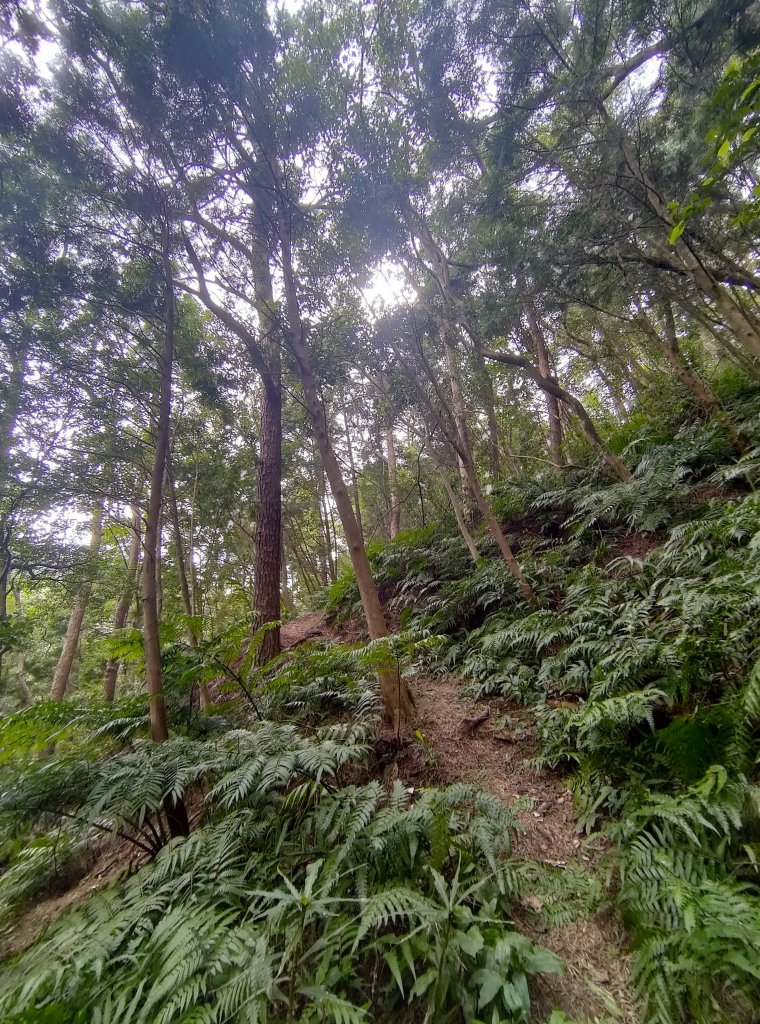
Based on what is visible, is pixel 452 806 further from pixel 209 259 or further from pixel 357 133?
pixel 357 133

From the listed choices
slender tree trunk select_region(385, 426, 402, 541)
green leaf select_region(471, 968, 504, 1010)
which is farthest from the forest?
slender tree trunk select_region(385, 426, 402, 541)

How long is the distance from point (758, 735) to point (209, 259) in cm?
736

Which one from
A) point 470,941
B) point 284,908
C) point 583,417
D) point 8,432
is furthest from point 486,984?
point 8,432

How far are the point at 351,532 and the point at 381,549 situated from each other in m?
5.45

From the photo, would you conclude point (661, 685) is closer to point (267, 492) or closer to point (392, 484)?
point (267, 492)

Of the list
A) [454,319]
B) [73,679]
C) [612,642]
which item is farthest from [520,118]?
[73,679]

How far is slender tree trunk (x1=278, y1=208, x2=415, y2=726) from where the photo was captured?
11.5 ft

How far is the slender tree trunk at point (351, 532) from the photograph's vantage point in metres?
3.50

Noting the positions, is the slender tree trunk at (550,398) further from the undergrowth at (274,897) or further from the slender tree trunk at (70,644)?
the slender tree trunk at (70,644)

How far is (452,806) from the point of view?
2.37m

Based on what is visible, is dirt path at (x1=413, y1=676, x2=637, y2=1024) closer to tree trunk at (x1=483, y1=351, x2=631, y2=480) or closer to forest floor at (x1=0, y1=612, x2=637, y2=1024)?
forest floor at (x1=0, y1=612, x2=637, y2=1024)

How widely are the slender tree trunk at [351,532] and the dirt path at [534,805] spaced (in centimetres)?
34

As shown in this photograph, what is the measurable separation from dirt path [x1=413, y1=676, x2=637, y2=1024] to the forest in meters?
0.02

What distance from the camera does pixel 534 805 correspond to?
254 cm
